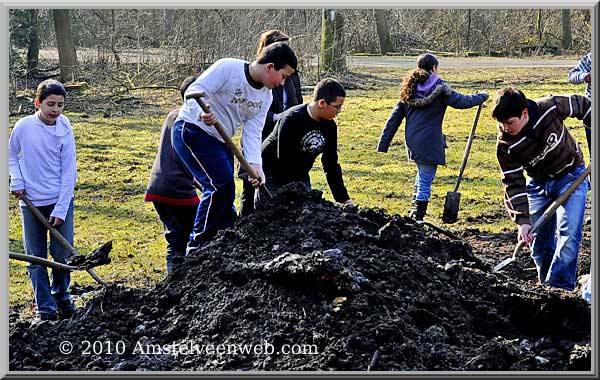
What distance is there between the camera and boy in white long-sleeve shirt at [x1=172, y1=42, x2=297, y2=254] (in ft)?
19.2

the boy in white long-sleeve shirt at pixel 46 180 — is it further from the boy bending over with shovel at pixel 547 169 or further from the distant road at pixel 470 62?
the distant road at pixel 470 62

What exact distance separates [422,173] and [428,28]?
1320 mm

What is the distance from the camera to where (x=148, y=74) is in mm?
11109

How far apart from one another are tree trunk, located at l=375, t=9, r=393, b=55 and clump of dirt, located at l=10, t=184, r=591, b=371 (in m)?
2.07

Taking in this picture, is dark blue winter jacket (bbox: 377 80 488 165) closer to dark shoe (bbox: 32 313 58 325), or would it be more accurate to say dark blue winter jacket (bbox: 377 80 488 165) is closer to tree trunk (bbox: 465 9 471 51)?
tree trunk (bbox: 465 9 471 51)

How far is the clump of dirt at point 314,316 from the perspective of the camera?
4723 millimetres

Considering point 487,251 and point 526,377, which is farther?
point 487,251

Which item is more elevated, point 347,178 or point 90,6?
point 90,6

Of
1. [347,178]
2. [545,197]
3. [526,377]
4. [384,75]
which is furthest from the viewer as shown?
[384,75]

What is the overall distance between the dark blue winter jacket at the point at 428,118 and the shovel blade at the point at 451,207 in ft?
1.17

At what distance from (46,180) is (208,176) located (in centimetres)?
114

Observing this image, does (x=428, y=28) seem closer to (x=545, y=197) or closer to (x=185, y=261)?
(x=545, y=197)

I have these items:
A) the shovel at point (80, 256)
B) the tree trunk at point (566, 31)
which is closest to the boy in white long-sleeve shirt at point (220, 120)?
the shovel at point (80, 256)

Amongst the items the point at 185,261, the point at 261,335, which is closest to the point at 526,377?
the point at 261,335
